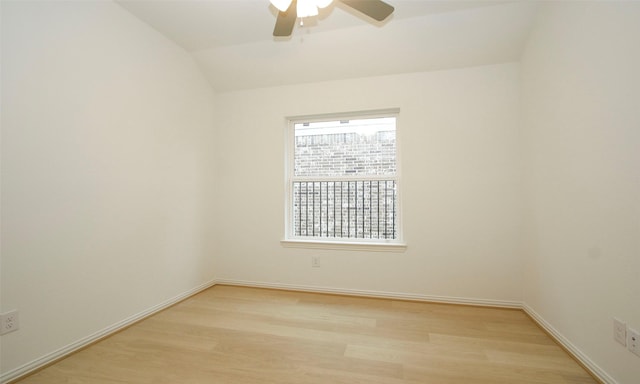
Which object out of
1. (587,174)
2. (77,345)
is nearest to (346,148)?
(587,174)

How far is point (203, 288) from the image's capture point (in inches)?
116

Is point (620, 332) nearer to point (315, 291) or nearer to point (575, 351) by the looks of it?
point (575, 351)

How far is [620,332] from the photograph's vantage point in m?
1.36

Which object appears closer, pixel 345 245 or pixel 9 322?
pixel 9 322

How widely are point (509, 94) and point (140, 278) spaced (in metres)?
3.71

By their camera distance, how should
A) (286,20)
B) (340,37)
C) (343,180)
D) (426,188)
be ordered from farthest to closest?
(343,180)
(426,188)
(340,37)
(286,20)

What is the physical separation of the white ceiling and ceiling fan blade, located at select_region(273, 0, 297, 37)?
2.05 ft

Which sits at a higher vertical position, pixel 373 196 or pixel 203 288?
pixel 373 196

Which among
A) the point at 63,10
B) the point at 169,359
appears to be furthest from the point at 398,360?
the point at 63,10

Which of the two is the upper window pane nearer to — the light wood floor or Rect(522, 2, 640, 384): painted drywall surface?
Rect(522, 2, 640, 384): painted drywall surface

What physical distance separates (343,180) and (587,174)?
193 centimetres

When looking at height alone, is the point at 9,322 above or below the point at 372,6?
below

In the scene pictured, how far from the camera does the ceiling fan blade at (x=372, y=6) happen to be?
1.49 metres

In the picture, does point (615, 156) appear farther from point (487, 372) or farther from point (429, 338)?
point (429, 338)
